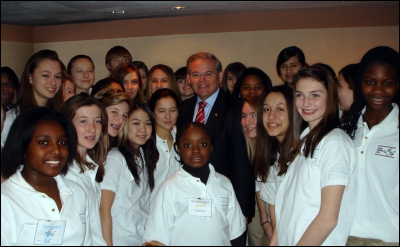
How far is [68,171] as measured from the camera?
2447 mm

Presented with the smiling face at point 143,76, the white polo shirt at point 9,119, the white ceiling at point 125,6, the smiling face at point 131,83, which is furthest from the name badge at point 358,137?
the smiling face at point 143,76

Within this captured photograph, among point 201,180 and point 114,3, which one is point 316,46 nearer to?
point 201,180

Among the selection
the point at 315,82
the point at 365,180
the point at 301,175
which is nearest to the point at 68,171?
the point at 301,175

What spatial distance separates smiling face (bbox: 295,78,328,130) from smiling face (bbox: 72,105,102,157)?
4.30 feet

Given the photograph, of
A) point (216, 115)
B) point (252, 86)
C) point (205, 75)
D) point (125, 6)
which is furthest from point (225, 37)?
point (125, 6)

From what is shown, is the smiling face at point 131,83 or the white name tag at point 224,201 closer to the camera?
the white name tag at point 224,201

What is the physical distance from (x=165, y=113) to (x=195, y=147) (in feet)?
2.25

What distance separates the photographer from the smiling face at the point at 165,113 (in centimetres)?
352

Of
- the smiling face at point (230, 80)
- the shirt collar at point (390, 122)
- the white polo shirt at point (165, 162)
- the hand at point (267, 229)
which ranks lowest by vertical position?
the hand at point (267, 229)

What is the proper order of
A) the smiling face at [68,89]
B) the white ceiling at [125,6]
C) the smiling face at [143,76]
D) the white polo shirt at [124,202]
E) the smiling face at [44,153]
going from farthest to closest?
the smiling face at [143,76], the smiling face at [68,89], the white polo shirt at [124,202], the smiling face at [44,153], the white ceiling at [125,6]

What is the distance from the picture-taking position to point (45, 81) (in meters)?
3.23

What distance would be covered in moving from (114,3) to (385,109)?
1.54 meters

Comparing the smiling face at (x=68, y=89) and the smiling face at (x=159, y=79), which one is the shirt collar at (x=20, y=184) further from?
the smiling face at (x=159, y=79)

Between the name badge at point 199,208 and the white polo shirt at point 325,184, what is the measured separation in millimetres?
619
